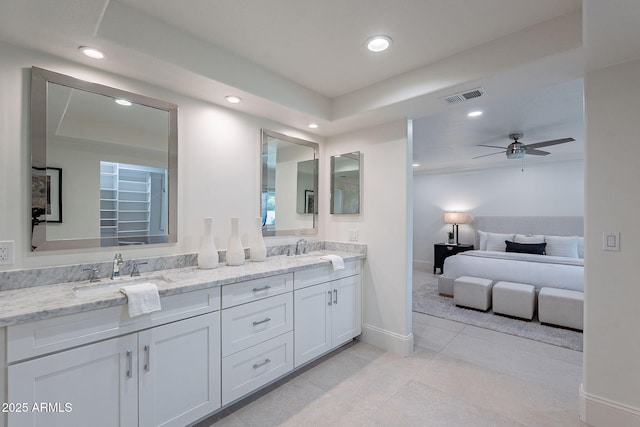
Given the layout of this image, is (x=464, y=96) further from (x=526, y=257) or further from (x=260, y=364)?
(x=526, y=257)

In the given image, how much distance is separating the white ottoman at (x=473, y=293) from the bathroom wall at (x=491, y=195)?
8.93 feet

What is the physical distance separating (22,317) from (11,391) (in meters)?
0.30

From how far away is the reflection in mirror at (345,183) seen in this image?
3.08 m

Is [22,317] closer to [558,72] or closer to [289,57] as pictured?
[289,57]

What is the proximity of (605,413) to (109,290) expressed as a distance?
3113 millimetres

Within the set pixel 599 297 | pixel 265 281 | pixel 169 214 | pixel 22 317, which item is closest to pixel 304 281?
pixel 265 281

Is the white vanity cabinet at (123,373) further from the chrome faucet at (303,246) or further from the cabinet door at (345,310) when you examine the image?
the chrome faucet at (303,246)

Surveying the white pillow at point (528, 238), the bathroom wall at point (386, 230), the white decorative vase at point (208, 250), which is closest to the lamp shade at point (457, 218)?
the white pillow at point (528, 238)

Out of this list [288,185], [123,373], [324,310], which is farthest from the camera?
[288,185]

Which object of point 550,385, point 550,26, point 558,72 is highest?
point 550,26

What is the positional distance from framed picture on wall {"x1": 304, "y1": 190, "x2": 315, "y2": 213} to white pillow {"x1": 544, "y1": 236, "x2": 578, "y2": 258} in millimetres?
4651

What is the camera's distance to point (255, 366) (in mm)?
1979

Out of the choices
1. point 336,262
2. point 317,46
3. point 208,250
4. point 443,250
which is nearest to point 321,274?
point 336,262

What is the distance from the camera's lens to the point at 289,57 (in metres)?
2.17
